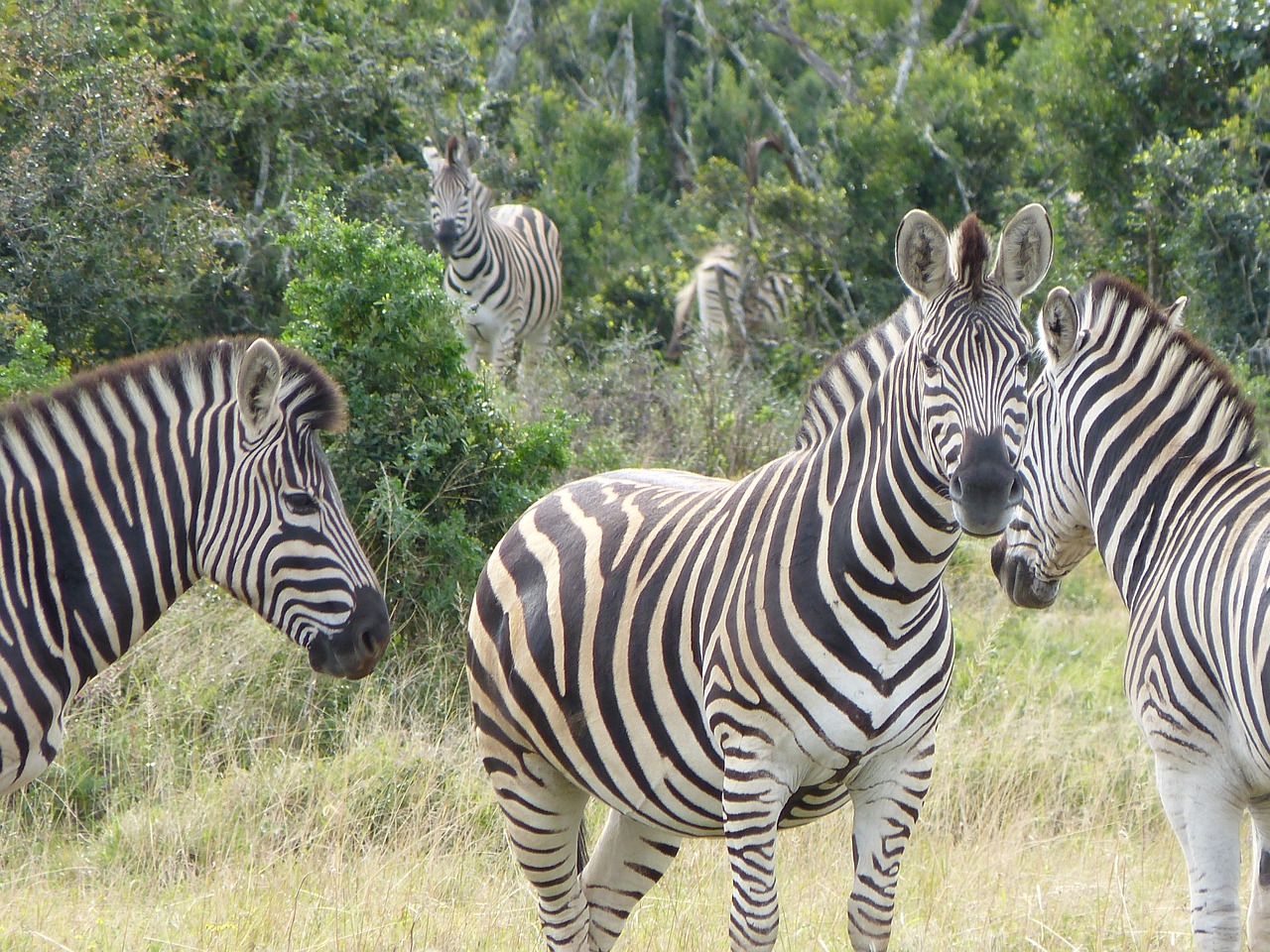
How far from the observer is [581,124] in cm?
1527

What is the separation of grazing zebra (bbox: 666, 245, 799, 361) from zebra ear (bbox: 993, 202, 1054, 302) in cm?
722

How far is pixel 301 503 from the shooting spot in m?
3.74

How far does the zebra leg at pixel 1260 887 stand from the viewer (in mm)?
3889

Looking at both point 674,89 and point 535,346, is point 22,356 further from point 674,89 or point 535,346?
point 674,89

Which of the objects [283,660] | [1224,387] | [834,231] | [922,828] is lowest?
[922,828]

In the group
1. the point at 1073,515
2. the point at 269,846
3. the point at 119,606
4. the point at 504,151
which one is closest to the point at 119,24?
the point at 504,151

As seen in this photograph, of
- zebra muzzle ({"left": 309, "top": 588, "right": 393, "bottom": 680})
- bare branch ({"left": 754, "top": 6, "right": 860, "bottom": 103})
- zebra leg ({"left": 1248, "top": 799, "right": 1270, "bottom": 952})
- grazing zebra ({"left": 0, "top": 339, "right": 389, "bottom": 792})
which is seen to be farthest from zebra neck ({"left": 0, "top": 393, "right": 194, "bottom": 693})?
bare branch ({"left": 754, "top": 6, "right": 860, "bottom": 103})

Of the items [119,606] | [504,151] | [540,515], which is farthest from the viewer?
[504,151]

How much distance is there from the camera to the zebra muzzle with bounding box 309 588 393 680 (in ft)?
12.5

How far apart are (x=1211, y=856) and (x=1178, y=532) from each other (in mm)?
909

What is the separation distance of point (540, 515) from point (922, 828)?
2599 mm

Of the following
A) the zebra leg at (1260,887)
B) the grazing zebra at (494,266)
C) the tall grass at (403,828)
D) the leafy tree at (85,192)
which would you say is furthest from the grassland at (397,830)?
the grazing zebra at (494,266)

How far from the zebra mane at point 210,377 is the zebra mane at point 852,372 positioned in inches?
52.4

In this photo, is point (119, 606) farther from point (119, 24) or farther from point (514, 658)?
point (119, 24)
